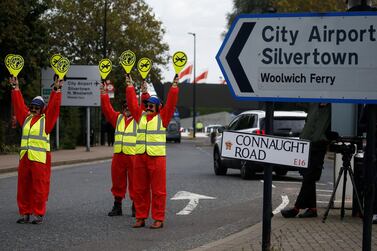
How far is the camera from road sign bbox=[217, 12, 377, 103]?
5445 mm

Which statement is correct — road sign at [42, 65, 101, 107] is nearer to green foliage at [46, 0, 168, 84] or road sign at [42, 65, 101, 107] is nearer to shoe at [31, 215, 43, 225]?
green foliage at [46, 0, 168, 84]

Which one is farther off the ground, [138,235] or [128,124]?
[128,124]

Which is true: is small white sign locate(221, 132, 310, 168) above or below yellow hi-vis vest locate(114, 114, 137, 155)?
above

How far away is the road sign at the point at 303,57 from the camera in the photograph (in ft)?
17.9

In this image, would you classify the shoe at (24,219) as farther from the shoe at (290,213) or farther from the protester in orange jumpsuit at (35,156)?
the shoe at (290,213)

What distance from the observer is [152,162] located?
10164 mm

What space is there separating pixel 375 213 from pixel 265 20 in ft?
16.4

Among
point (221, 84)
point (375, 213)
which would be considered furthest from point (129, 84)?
point (221, 84)

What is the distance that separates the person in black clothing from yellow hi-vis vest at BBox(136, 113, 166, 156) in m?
1.93

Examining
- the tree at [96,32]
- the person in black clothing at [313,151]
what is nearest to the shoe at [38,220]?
the person in black clothing at [313,151]

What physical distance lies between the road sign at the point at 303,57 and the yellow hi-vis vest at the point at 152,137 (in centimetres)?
427

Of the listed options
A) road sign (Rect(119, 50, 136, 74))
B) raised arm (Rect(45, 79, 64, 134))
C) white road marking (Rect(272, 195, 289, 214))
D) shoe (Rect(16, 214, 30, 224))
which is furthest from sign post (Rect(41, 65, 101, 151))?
shoe (Rect(16, 214, 30, 224))

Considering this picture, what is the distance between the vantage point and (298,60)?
5.65m

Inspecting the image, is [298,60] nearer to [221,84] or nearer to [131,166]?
[131,166]
